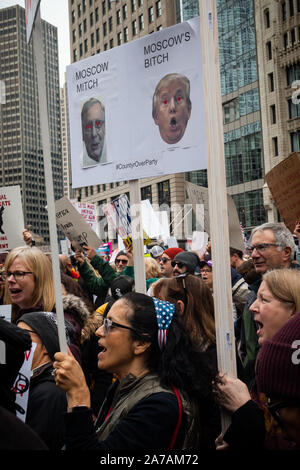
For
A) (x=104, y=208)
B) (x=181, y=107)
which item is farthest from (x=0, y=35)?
(x=104, y=208)

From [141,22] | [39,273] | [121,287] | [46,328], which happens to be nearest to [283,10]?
[141,22]

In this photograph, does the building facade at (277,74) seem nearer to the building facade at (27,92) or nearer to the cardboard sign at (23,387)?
the building facade at (27,92)

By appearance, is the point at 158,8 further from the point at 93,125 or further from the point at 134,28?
the point at 93,125

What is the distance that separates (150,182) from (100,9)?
21870 mm

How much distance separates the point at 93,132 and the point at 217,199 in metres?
1.85

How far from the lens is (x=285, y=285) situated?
8.71 feet

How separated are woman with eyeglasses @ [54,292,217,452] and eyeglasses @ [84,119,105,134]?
1.92 meters

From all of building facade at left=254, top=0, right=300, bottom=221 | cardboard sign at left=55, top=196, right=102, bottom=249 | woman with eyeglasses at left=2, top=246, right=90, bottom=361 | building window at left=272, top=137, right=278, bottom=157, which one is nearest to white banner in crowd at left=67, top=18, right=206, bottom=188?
woman with eyeglasses at left=2, top=246, right=90, bottom=361

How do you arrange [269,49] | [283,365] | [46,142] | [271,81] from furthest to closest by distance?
[271,81] → [269,49] → [46,142] → [283,365]

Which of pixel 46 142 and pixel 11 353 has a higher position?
pixel 46 142

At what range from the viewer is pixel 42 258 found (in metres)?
3.71

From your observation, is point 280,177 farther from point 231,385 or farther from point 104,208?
point 104,208

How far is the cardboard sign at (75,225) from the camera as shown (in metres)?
5.30

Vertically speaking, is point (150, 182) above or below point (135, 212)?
above
